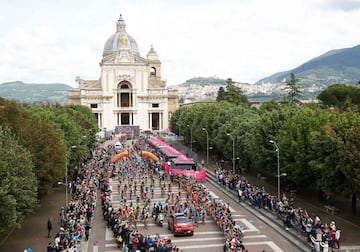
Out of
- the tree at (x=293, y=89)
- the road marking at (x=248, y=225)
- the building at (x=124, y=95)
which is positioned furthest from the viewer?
the building at (x=124, y=95)

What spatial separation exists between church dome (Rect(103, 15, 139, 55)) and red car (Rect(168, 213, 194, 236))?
12295 centimetres

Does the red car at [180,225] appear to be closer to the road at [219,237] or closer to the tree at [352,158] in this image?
the road at [219,237]

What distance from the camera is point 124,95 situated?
138 meters

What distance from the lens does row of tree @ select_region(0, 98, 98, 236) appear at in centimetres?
2406

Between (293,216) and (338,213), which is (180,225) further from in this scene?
(338,213)

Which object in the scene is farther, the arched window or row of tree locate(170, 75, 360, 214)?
the arched window

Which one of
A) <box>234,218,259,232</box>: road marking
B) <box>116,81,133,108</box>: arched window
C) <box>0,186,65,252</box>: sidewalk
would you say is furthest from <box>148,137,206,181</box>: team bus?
<box>116,81,133,108</box>: arched window

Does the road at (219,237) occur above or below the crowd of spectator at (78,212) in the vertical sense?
below

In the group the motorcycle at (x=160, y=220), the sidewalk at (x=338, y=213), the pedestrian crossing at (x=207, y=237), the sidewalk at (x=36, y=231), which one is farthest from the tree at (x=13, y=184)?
the sidewalk at (x=338, y=213)

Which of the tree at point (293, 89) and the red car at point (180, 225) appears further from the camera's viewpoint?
the tree at point (293, 89)

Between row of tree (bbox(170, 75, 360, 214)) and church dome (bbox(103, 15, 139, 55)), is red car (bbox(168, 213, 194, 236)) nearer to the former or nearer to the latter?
row of tree (bbox(170, 75, 360, 214))

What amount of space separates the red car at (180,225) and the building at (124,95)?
97.9 metres

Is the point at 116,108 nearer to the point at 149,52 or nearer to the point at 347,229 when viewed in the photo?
the point at 149,52

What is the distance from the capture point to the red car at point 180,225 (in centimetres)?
2998
